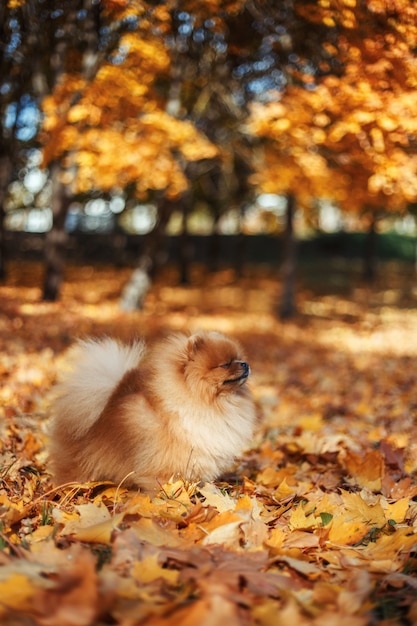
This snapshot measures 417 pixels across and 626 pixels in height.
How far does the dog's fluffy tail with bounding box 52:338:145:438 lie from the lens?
10.6ft

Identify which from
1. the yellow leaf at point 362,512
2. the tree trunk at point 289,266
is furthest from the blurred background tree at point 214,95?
the yellow leaf at point 362,512

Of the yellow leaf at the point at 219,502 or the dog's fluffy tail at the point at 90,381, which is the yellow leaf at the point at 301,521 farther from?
the dog's fluffy tail at the point at 90,381

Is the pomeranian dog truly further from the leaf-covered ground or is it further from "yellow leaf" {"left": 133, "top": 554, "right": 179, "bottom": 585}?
"yellow leaf" {"left": 133, "top": 554, "right": 179, "bottom": 585}

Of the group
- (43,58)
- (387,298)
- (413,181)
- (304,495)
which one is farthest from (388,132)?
(387,298)

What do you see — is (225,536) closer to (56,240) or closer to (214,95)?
(56,240)

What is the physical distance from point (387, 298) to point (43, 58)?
15.1 m

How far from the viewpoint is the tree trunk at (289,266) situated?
48.0 ft

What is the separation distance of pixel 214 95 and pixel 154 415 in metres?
11.8

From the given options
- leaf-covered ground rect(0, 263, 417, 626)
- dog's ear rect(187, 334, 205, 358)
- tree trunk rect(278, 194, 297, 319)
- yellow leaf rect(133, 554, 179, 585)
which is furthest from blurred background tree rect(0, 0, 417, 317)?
yellow leaf rect(133, 554, 179, 585)

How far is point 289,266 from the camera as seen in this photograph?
15281 millimetres

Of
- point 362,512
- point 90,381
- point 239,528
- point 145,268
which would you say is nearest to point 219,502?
point 239,528

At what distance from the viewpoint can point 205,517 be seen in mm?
2666

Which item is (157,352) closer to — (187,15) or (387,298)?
(187,15)

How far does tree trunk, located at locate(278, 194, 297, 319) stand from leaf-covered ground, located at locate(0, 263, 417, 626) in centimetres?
835
